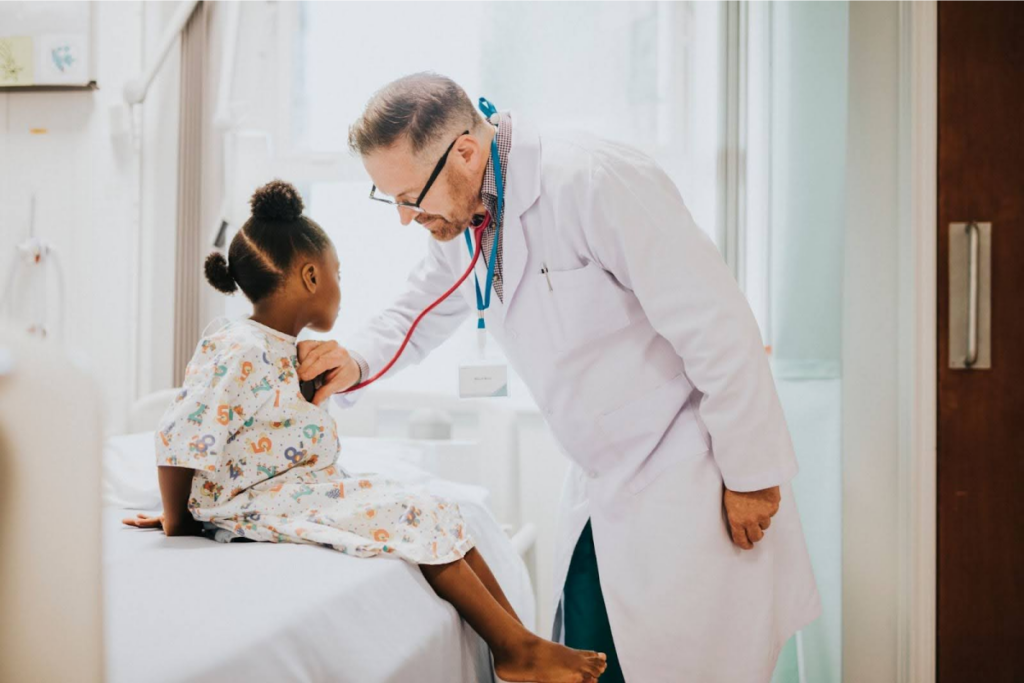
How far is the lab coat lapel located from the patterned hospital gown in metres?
0.40

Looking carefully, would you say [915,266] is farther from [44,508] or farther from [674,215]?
[44,508]

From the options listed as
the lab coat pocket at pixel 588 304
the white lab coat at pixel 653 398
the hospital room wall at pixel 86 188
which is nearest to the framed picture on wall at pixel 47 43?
the hospital room wall at pixel 86 188

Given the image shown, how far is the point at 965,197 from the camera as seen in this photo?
161 cm

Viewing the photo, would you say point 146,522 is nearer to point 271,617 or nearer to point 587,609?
point 271,617

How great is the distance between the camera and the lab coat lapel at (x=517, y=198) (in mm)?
1170

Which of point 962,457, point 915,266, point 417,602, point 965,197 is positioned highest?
point 965,197

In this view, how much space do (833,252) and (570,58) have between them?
3.42 feet

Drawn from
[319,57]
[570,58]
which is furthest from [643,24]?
[319,57]

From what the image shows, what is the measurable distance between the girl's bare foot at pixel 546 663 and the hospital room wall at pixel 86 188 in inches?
76.1

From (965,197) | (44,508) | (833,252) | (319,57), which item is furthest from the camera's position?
(319,57)

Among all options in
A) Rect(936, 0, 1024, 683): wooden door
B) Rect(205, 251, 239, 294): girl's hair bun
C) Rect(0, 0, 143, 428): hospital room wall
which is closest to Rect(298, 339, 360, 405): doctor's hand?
Rect(205, 251, 239, 294): girl's hair bun

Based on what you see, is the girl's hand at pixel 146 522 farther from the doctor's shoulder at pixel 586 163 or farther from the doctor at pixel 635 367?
the doctor's shoulder at pixel 586 163

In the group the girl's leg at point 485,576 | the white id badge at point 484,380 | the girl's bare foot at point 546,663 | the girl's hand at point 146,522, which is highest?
the white id badge at point 484,380

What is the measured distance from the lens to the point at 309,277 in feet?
4.63
